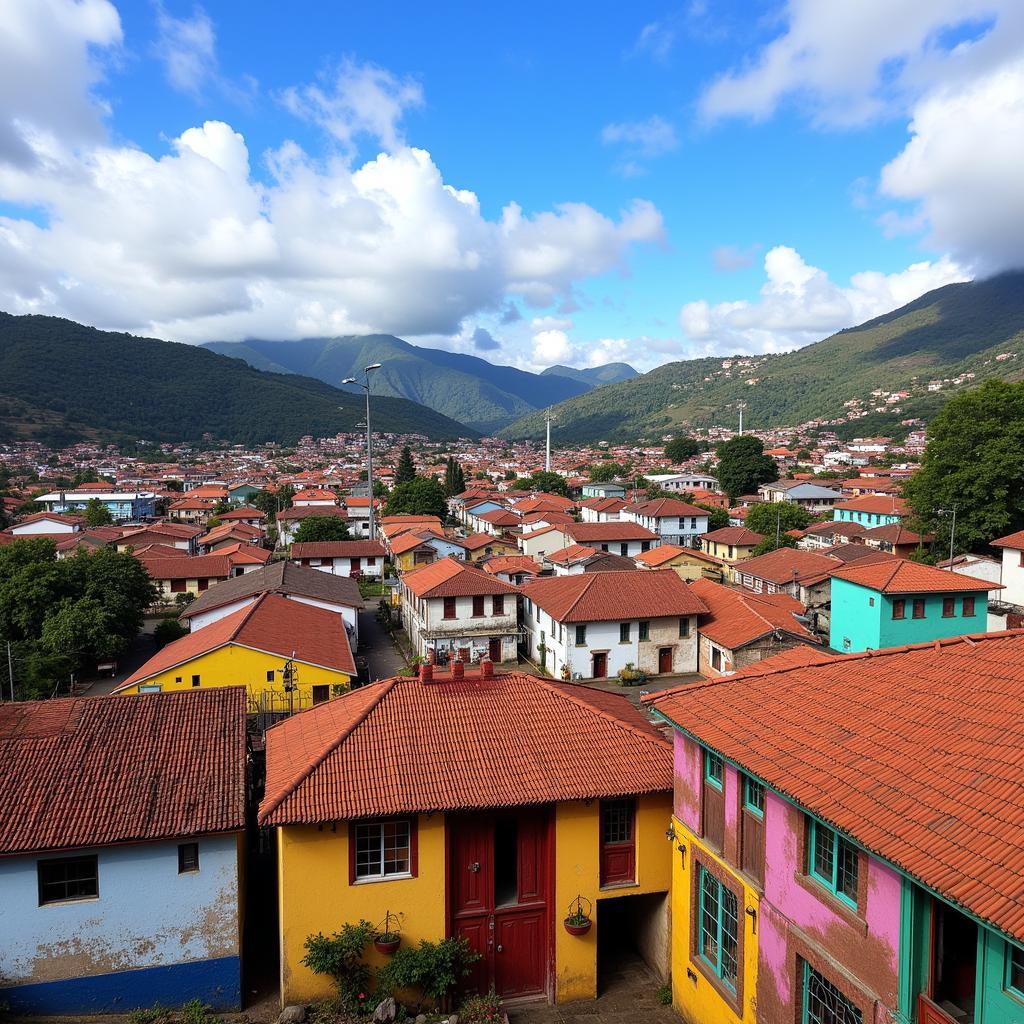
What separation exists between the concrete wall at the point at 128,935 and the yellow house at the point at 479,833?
3.64ft

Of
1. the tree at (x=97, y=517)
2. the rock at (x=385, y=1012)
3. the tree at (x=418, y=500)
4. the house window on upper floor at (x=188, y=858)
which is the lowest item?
the rock at (x=385, y=1012)

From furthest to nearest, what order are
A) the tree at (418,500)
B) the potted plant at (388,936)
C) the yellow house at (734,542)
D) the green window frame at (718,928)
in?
the tree at (418,500)
the yellow house at (734,542)
the potted plant at (388,936)
the green window frame at (718,928)

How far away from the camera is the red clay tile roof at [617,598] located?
31.3m

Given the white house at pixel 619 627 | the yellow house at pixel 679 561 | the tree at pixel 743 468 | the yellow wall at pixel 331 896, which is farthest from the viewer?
the tree at pixel 743 468

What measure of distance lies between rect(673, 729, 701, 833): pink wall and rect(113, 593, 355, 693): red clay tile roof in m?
15.9

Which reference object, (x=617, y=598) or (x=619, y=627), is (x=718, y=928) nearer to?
(x=619, y=627)

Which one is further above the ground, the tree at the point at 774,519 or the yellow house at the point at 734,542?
the tree at the point at 774,519

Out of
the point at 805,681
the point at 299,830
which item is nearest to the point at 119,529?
the point at 299,830

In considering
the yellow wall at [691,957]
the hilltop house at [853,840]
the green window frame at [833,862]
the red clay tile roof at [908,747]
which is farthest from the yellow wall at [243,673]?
the green window frame at [833,862]

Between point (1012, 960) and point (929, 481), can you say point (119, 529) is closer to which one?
point (929, 481)

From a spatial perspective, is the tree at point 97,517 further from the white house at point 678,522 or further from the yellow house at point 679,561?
the yellow house at point 679,561

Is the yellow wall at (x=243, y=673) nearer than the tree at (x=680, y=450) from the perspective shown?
Yes

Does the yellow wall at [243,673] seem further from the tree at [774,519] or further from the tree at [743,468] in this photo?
the tree at [743,468]

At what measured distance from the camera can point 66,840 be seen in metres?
10.6
